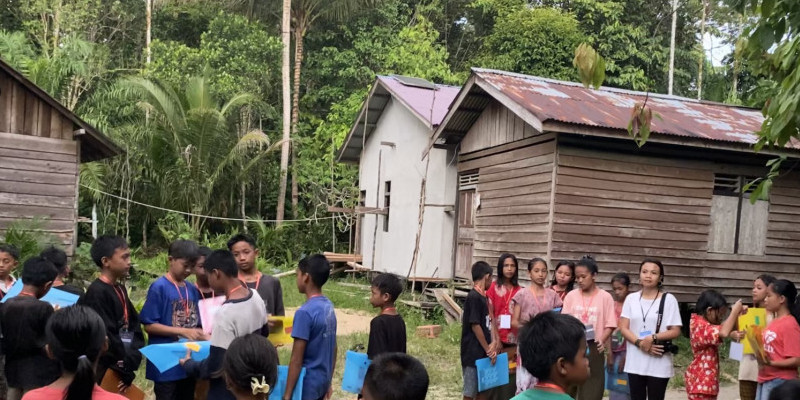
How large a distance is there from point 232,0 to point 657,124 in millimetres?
16219

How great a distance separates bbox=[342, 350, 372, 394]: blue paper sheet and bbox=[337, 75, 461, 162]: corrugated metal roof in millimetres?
10881

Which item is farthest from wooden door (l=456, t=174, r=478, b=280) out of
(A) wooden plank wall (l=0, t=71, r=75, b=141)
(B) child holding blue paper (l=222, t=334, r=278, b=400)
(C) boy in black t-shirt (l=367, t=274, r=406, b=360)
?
(B) child holding blue paper (l=222, t=334, r=278, b=400)

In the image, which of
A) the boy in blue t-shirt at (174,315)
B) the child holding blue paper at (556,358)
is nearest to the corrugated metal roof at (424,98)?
the boy in blue t-shirt at (174,315)

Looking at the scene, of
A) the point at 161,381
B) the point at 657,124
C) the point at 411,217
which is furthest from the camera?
the point at 411,217

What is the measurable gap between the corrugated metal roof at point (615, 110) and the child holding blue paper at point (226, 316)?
7157mm

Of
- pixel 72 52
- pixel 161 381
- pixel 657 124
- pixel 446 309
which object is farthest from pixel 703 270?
pixel 72 52

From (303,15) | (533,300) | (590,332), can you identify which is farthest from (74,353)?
(303,15)

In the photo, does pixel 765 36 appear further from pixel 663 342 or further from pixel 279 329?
pixel 279 329

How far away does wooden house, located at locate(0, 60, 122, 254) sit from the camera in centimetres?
1272

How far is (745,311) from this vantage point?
6.34 metres

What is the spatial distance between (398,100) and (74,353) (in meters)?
15.4

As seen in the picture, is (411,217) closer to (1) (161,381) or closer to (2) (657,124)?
(2) (657,124)

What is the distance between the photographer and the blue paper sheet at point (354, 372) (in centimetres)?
486

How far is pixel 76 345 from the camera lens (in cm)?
303
